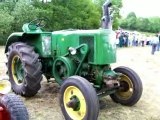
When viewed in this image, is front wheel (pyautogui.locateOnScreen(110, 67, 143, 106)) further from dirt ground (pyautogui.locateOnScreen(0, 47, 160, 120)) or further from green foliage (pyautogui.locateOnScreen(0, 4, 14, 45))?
green foliage (pyautogui.locateOnScreen(0, 4, 14, 45))

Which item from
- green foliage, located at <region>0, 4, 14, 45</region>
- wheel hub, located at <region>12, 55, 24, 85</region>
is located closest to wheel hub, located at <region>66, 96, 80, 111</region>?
wheel hub, located at <region>12, 55, 24, 85</region>

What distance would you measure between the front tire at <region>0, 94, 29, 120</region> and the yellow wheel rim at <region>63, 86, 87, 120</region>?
1.54 m

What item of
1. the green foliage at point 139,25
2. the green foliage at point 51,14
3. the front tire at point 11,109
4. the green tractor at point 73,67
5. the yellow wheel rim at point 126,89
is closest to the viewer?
the front tire at point 11,109

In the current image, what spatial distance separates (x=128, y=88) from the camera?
6738mm

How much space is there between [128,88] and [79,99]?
153 centimetres

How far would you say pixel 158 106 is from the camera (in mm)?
6941

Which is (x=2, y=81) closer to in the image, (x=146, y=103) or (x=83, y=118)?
(x=83, y=118)

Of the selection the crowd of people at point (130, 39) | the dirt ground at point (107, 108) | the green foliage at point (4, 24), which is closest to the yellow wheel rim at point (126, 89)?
the dirt ground at point (107, 108)

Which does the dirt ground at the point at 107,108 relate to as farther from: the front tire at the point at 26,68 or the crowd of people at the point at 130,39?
the crowd of people at the point at 130,39

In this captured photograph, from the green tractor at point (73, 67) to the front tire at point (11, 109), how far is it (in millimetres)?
1457

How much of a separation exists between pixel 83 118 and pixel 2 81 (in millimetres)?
1736

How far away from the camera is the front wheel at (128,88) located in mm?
6570

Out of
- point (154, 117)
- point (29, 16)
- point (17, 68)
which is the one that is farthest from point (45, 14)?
point (154, 117)

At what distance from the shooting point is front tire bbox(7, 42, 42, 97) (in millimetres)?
6547
